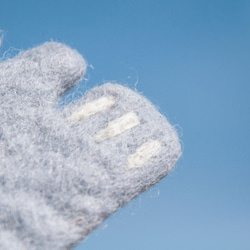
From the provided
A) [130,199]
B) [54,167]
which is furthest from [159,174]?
[54,167]

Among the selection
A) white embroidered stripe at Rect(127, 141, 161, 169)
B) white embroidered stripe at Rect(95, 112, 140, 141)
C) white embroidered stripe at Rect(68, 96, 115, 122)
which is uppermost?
white embroidered stripe at Rect(68, 96, 115, 122)

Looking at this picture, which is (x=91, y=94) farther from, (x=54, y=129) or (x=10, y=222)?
(x=10, y=222)

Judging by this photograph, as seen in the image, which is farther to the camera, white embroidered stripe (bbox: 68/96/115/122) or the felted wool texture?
white embroidered stripe (bbox: 68/96/115/122)

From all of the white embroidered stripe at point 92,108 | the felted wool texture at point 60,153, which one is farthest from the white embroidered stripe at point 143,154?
the white embroidered stripe at point 92,108

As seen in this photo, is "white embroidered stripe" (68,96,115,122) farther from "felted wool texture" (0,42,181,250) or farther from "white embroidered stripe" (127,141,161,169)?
"white embroidered stripe" (127,141,161,169)

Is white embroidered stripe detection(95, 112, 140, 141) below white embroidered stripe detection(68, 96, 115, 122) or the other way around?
below

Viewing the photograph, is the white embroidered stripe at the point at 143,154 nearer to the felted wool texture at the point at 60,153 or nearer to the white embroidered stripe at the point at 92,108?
the felted wool texture at the point at 60,153

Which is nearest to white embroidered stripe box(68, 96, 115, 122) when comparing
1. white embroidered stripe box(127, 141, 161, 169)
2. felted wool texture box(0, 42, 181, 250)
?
felted wool texture box(0, 42, 181, 250)
